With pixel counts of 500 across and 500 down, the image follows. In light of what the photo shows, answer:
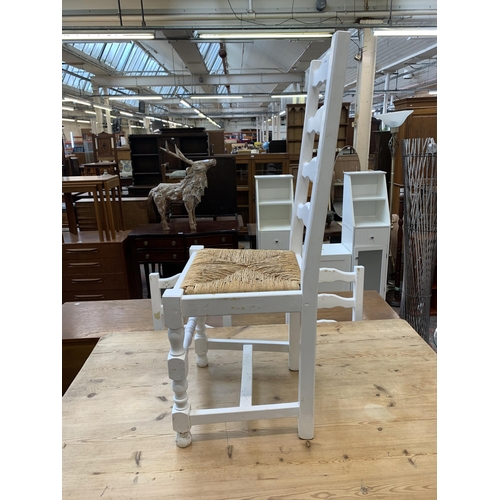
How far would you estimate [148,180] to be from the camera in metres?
5.49

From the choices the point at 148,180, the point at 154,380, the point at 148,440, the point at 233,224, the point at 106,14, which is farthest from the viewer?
the point at 148,180

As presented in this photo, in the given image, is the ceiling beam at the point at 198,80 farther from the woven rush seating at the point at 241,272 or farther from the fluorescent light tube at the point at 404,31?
the woven rush seating at the point at 241,272

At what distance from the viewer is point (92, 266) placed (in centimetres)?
289

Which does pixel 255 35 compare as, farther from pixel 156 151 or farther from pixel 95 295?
pixel 95 295

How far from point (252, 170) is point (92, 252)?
272 centimetres

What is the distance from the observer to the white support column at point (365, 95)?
4176 millimetres

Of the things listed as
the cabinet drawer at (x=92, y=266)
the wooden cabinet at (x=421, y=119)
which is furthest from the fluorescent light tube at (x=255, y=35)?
the cabinet drawer at (x=92, y=266)

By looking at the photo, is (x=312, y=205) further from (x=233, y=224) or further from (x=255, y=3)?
(x=255, y=3)

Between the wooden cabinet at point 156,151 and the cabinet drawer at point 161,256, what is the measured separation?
203cm

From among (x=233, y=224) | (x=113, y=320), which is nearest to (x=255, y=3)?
(x=233, y=224)

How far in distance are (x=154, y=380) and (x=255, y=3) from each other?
4360 mm

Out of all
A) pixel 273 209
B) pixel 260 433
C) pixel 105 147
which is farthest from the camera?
pixel 105 147

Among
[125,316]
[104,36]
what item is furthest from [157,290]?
[104,36]

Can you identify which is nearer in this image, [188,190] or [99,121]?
[188,190]
